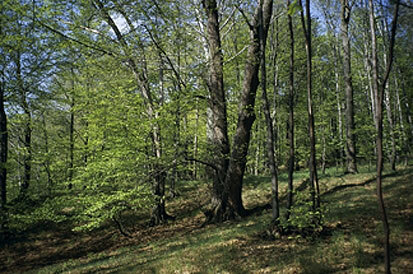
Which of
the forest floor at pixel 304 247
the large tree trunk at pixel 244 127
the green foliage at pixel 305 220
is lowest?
the forest floor at pixel 304 247

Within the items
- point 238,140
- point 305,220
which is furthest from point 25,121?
A: point 305,220

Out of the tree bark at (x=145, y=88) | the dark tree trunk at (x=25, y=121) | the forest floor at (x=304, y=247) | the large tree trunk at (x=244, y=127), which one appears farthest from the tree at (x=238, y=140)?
the dark tree trunk at (x=25, y=121)

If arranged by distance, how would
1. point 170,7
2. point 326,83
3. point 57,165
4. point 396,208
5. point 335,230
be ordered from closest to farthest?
point 335,230, point 396,208, point 170,7, point 57,165, point 326,83

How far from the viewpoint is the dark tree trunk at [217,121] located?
9.99 m

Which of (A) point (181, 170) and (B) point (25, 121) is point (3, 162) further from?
(A) point (181, 170)

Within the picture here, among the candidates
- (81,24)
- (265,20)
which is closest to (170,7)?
(81,24)

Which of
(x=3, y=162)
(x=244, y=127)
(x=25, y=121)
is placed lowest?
(x=3, y=162)

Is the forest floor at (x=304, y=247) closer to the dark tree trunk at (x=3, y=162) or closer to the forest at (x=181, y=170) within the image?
the forest at (x=181, y=170)

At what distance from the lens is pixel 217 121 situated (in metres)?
10.6

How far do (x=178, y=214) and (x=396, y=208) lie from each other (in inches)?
394

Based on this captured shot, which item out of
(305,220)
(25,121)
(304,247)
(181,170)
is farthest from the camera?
(25,121)

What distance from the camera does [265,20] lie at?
890 centimetres

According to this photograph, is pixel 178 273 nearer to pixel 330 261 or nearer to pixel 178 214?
pixel 330 261

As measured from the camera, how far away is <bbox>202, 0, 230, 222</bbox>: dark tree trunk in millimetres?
9992
